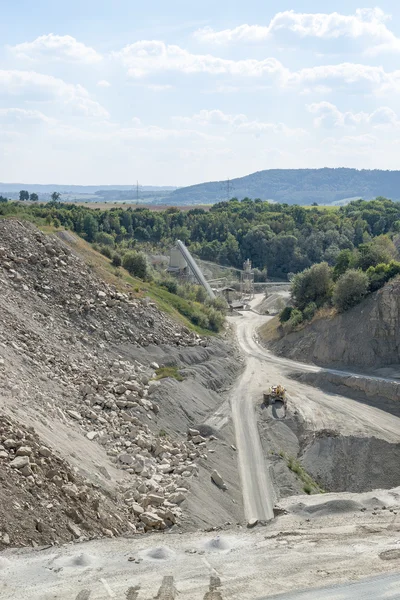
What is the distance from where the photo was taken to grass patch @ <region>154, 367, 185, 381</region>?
4253 cm

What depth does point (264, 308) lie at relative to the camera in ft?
283

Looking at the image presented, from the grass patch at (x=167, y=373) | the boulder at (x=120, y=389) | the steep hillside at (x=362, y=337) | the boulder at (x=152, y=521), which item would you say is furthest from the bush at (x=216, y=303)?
the boulder at (x=152, y=521)

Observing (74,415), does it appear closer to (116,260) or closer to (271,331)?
(116,260)

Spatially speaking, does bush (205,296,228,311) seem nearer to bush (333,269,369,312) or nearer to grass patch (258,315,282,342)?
grass patch (258,315,282,342)

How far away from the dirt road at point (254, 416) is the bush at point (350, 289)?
19.5ft

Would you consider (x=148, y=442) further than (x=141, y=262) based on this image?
No

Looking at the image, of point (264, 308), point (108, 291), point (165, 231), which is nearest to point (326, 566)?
point (108, 291)

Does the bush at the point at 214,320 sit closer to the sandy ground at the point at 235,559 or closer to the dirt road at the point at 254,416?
the dirt road at the point at 254,416

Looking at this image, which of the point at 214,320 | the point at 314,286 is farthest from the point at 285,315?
the point at 214,320

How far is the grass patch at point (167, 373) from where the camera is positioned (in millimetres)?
42531

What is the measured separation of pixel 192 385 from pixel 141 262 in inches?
867

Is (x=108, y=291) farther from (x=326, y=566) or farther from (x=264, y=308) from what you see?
(x=264, y=308)

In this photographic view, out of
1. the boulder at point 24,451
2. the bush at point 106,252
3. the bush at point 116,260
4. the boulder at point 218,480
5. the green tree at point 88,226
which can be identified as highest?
the green tree at point 88,226

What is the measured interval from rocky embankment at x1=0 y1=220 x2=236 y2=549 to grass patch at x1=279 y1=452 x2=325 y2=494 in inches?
182
